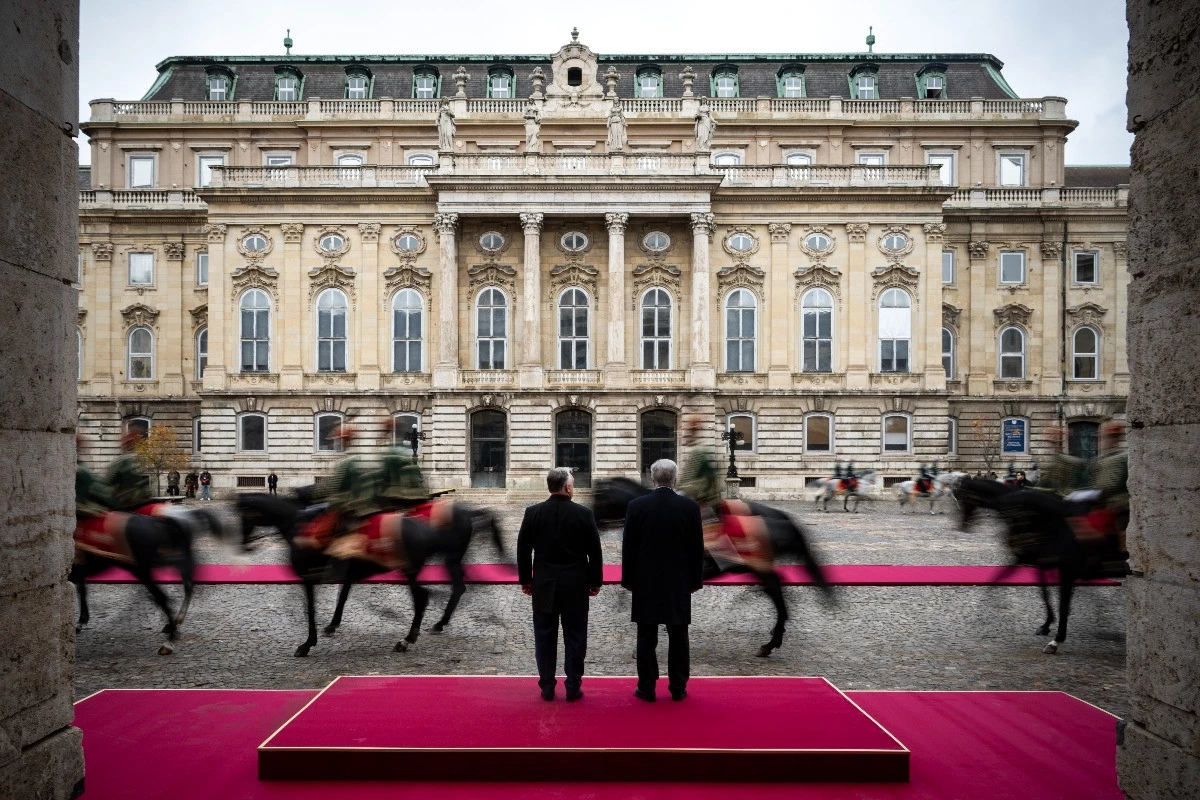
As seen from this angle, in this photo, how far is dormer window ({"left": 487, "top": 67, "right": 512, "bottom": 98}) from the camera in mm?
40406

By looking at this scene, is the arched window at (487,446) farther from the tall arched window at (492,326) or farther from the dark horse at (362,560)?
the dark horse at (362,560)

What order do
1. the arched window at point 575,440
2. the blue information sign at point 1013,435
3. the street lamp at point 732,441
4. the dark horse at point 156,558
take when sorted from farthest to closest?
the blue information sign at point 1013,435 < the arched window at point 575,440 < the street lamp at point 732,441 < the dark horse at point 156,558

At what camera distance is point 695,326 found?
107 ft

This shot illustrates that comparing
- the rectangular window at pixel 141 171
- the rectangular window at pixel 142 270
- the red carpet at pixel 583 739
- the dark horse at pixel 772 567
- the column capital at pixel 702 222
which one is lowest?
the red carpet at pixel 583 739

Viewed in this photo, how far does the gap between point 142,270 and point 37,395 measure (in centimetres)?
3784

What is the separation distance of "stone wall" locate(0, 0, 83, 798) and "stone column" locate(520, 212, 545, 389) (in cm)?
2784

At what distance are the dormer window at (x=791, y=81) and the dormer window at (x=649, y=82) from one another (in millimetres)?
5674

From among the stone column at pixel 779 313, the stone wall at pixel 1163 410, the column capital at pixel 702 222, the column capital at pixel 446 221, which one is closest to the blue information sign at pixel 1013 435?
the stone column at pixel 779 313

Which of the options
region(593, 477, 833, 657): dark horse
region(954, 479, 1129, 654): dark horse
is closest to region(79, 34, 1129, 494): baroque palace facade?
region(954, 479, 1129, 654): dark horse

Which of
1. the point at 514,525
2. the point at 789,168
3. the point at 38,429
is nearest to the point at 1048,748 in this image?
the point at 38,429

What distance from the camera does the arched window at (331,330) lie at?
34312 millimetres

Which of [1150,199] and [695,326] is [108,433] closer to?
[695,326]

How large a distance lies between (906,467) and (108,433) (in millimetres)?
33124

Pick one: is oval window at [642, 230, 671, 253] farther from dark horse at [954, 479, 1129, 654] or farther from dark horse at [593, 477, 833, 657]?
dark horse at [593, 477, 833, 657]
